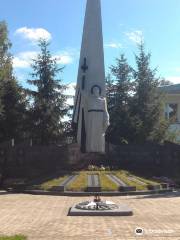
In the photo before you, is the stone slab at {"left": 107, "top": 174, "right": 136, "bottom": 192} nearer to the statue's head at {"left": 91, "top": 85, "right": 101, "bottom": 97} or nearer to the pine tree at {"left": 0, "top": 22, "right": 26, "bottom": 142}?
the statue's head at {"left": 91, "top": 85, "right": 101, "bottom": 97}

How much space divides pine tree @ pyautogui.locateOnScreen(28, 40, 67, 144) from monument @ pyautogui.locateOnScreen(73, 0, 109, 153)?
380 centimetres

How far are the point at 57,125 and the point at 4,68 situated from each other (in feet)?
13.8

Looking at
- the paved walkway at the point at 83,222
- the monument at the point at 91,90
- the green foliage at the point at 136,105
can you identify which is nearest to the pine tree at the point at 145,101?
the green foliage at the point at 136,105

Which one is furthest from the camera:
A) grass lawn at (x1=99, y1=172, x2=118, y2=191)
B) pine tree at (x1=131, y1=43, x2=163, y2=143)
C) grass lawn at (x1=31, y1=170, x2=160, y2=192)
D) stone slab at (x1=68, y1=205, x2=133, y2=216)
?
pine tree at (x1=131, y1=43, x2=163, y2=143)

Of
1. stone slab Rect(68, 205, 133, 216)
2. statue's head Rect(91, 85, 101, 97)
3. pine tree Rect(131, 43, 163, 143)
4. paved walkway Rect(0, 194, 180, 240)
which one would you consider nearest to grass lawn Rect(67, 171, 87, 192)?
paved walkway Rect(0, 194, 180, 240)

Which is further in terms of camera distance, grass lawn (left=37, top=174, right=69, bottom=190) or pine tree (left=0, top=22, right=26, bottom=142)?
pine tree (left=0, top=22, right=26, bottom=142)

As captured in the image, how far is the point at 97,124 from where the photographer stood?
20438 mm

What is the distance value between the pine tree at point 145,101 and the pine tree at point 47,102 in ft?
13.7

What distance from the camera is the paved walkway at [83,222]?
742 cm

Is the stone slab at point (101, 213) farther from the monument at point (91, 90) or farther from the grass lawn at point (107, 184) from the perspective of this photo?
the monument at point (91, 90)

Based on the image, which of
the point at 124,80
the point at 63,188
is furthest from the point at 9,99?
the point at 63,188

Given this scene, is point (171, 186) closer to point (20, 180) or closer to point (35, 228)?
point (20, 180)

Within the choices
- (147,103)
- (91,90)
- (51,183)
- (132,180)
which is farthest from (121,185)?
(147,103)

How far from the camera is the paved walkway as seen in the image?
7.42 metres
